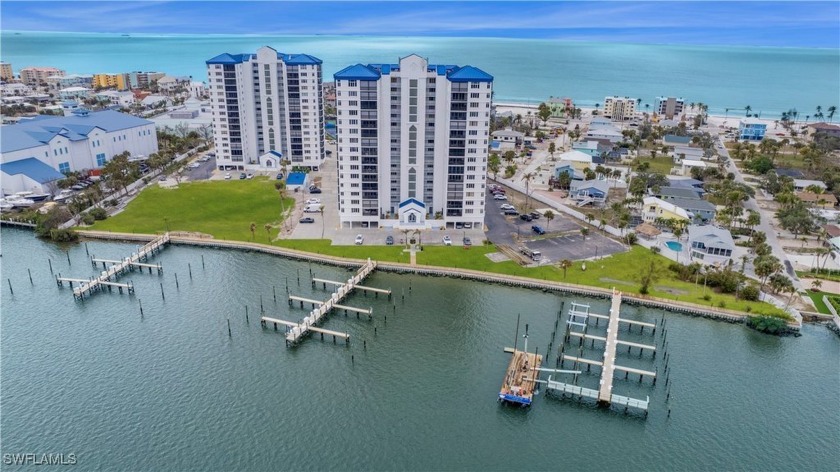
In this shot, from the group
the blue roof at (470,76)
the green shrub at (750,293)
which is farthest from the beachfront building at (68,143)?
the green shrub at (750,293)

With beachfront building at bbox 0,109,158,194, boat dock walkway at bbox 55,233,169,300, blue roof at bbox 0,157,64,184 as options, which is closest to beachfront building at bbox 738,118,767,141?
boat dock walkway at bbox 55,233,169,300

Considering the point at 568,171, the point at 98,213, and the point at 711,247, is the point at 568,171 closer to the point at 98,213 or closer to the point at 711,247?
the point at 711,247

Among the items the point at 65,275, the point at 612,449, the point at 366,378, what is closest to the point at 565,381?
the point at 612,449

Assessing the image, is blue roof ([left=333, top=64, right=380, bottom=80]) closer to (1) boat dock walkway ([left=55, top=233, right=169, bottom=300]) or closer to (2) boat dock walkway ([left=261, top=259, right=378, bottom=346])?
(2) boat dock walkway ([left=261, top=259, right=378, bottom=346])

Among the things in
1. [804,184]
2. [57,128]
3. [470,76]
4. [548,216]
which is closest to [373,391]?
[548,216]

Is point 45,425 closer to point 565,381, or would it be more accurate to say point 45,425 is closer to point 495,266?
point 565,381
